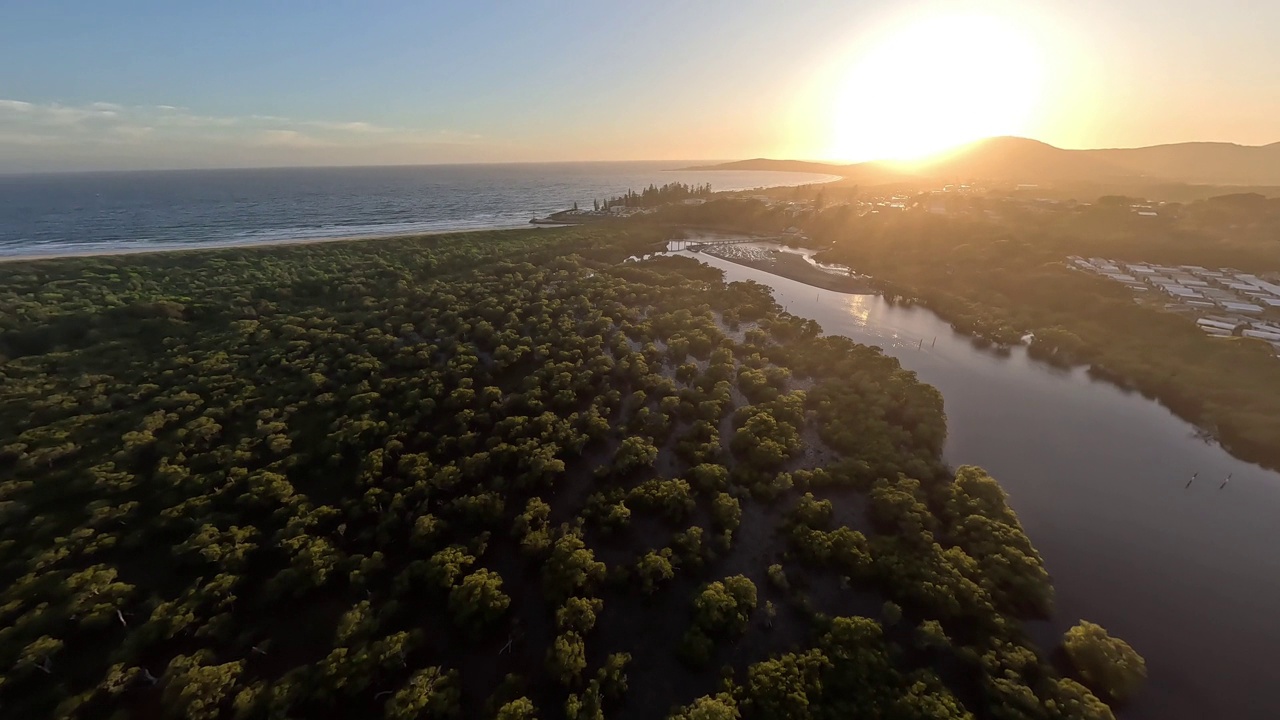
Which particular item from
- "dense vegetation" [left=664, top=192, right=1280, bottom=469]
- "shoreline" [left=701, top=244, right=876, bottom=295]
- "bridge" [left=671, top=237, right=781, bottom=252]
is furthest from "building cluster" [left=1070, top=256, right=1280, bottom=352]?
"bridge" [left=671, top=237, right=781, bottom=252]

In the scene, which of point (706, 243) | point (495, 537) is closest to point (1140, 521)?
point (495, 537)

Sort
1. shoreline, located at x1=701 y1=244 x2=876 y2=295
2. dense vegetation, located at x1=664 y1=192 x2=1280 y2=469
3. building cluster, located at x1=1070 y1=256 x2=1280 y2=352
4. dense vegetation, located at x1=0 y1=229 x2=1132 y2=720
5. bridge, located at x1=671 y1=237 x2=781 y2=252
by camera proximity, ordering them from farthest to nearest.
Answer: bridge, located at x1=671 y1=237 x2=781 y2=252 < shoreline, located at x1=701 y1=244 x2=876 y2=295 < building cluster, located at x1=1070 y1=256 x2=1280 y2=352 < dense vegetation, located at x1=664 y1=192 x2=1280 y2=469 < dense vegetation, located at x1=0 y1=229 x2=1132 y2=720

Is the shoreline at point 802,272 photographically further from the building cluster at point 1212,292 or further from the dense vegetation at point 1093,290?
the building cluster at point 1212,292

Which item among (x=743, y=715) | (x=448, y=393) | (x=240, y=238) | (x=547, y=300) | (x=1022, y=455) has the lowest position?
(x=743, y=715)

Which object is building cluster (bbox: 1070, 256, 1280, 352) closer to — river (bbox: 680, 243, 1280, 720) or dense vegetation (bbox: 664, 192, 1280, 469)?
dense vegetation (bbox: 664, 192, 1280, 469)

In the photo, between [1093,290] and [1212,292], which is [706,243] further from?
[1212,292]

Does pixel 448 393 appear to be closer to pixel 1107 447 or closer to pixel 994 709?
pixel 994 709

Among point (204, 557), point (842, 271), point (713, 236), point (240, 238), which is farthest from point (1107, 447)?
point (240, 238)
